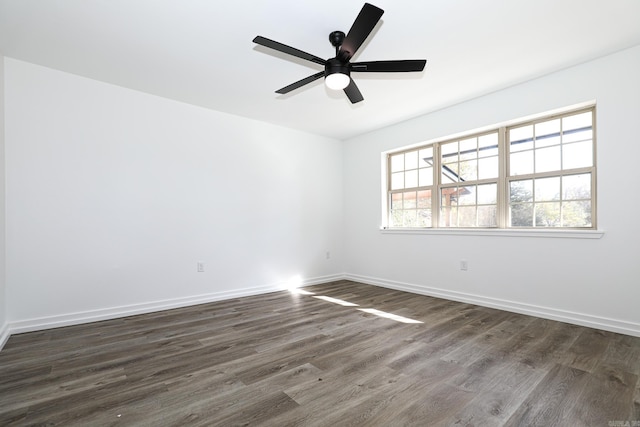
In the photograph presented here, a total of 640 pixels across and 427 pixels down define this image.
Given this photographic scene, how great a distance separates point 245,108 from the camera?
3990 millimetres

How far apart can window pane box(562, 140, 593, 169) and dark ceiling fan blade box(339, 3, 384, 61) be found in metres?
2.65

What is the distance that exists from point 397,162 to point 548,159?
2047 millimetres

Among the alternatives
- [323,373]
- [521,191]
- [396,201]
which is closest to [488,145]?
[521,191]

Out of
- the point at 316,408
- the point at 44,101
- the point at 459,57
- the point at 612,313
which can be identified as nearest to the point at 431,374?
the point at 316,408

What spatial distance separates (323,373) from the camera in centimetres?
206

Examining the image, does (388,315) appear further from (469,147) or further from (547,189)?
(469,147)

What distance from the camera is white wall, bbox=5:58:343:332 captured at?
2.89 meters

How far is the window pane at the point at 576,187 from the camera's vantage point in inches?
120

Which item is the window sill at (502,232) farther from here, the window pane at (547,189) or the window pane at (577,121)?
the window pane at (577,121)

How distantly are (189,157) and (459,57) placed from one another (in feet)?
10.6

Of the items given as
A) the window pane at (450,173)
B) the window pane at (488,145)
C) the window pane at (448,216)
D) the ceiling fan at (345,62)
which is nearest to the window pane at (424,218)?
the window pane at (448,216)

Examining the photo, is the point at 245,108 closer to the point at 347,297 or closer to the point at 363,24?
the point at 363,24

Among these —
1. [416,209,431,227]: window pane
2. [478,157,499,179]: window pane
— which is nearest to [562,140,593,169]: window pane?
[478,157,499,179]: window pane

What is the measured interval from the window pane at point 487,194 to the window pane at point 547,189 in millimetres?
429
